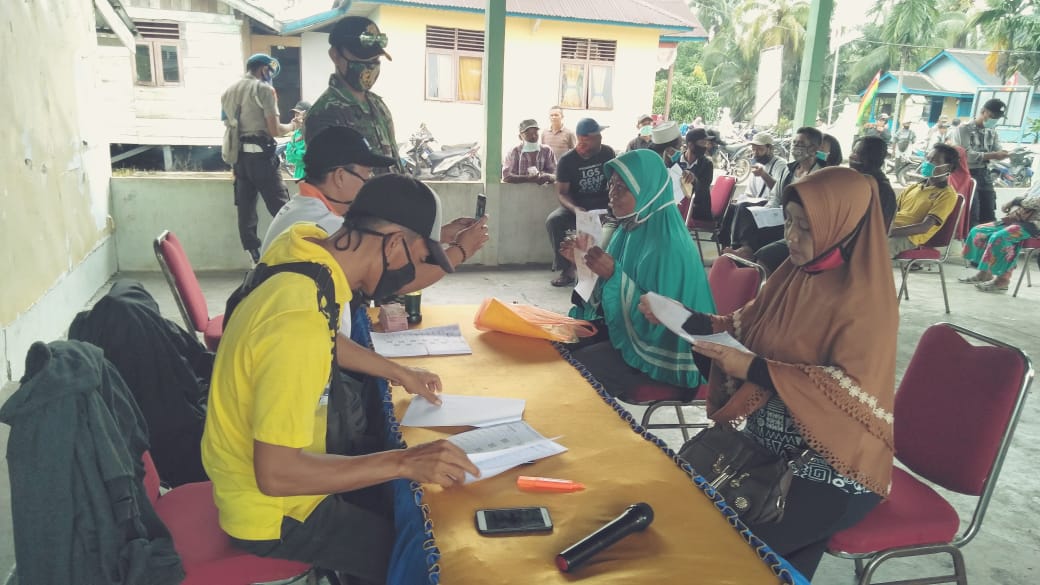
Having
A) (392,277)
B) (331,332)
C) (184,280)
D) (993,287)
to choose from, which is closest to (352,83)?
(184,280)

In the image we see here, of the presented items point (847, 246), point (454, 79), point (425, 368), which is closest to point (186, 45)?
point (454, 79)

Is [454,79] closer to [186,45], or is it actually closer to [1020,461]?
[186,45]

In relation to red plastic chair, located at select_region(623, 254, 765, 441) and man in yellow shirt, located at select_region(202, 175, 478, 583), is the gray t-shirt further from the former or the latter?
man in yellow shirt, located at select_region(202, 175, 478, 583)

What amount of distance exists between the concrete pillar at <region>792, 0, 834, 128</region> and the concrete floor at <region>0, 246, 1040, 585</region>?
82.7 inches

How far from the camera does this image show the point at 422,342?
2307mm

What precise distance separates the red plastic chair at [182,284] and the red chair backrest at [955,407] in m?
2.35

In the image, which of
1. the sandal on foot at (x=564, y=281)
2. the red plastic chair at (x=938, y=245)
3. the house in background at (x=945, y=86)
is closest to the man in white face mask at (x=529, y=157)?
the sandal on foot at (x=564, y=281)

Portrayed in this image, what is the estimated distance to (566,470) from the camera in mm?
1483

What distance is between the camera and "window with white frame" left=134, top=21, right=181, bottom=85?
10797 mm

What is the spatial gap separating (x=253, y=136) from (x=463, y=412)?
4.48 m

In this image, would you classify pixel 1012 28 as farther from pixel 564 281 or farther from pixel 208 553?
pixel 208 553

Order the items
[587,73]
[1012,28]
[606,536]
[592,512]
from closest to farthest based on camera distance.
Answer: [606,536] < [592,512] < [587,73] < [1012,28]

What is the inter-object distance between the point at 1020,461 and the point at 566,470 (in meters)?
2.96

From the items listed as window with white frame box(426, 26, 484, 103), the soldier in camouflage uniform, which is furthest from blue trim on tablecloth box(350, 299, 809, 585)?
window with white frame box(426, 26, 484, 103)
